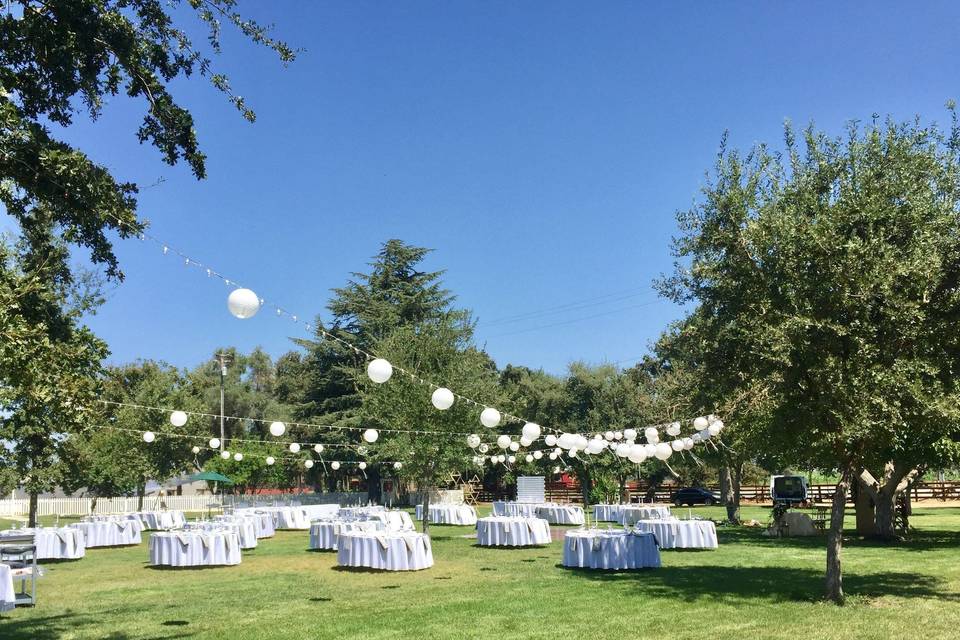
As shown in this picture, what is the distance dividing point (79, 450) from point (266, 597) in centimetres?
1724

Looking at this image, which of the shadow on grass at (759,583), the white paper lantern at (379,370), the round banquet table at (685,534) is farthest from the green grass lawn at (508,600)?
the white paper lantern at (379,370)

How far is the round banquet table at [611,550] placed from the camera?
13.6 metres

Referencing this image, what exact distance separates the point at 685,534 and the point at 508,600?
8.11 m

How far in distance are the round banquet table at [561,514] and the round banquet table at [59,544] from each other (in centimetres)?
1528

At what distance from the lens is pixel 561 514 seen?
28.2 metres

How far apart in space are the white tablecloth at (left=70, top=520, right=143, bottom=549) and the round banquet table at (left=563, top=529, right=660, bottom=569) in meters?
13.4

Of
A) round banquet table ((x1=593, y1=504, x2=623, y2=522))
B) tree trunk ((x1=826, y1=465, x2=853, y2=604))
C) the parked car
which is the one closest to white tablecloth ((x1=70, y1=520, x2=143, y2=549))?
round banquet table ((x1=593, y1=504, x2=623, y2=522))

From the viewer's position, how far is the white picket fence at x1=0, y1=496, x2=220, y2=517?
3888cm

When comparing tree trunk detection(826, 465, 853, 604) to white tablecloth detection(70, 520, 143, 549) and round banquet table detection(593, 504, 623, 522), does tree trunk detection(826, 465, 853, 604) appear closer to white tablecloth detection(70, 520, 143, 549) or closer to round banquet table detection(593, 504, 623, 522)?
round banquet table detection(593, 504, 623, 522)

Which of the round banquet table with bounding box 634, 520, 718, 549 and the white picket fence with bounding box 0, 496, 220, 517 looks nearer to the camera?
the round banquet table with bounding box 634, 520, 718, 549

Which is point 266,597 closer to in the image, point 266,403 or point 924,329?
point 924,329

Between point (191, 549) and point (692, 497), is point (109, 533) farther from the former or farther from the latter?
point (692, 497)

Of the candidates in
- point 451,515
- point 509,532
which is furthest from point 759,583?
point 451,515

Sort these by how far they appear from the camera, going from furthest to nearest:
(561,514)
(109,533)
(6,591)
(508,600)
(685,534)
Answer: (561,514), (109,533), (685,534), (508,600), (6,591)
